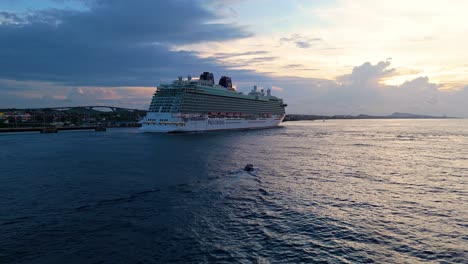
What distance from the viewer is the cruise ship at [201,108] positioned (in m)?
82.9

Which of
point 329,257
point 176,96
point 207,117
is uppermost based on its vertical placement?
point 176,96

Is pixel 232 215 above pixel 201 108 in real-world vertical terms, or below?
below

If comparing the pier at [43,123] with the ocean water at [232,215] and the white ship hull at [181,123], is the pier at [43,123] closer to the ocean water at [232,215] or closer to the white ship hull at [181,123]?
the white ship hull at [181,123]

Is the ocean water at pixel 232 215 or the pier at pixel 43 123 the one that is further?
the pier at pixel 43 123

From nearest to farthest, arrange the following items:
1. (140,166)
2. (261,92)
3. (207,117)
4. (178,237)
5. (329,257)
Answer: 1. (329,257)
2. (178,237)
3. (140,166)
4. (207,117)
5. (261,92)

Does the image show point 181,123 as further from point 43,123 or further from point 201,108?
point 43,123

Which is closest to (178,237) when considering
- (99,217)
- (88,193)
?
(99,217)

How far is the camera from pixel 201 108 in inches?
3563

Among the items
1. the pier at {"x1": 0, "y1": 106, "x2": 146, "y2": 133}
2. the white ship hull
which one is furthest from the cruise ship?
the pier at {"x1": 0, "y1": 106, "x2": 146, "y2": 133}

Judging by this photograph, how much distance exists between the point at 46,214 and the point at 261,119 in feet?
361

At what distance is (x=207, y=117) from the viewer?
92.0 m

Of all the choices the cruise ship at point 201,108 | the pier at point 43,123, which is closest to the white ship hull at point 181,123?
the cruise ship at point 201,108

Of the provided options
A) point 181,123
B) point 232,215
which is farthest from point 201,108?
point 232,215

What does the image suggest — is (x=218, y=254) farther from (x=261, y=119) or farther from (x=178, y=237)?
(x=261, y=119)
